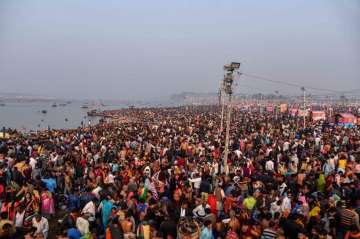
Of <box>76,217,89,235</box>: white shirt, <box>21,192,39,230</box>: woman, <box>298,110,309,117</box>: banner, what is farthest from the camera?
<box>298,110,309,117</box>: banner

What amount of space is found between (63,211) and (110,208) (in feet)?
8.73

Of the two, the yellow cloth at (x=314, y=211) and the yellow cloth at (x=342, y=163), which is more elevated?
the yellow cloth at (x=342, y=163)

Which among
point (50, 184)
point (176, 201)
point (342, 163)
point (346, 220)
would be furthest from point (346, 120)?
point (50, 184)

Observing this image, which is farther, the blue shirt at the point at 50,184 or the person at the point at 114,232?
the blue shirt at the point at 50,184

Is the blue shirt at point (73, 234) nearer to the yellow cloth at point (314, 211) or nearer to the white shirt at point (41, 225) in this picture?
the white shirt at point (41, 225)

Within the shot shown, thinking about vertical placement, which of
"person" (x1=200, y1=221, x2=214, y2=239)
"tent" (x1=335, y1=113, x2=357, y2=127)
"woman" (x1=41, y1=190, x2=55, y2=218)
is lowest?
→ "woman" (x1=41, y1=190, x2=55, y2=218)

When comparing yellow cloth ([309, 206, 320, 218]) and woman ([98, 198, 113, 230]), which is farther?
woman ([98, 198, 113, 230])

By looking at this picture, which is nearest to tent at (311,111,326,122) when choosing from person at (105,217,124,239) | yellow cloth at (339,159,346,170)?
yellow cloth at (339,159,346,170)

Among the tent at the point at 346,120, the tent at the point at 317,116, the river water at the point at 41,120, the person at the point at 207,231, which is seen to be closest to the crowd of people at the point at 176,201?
the person at the point at 207,231

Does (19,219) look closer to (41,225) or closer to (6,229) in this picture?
(41,225)

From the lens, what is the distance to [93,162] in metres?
12.8

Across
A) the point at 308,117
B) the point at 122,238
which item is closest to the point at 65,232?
the point at 122,238

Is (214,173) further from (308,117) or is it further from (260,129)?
(308,117)

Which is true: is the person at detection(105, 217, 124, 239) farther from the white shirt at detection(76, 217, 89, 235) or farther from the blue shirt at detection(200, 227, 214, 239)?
the blue shirt at detection(200, 227, 214, 239)
